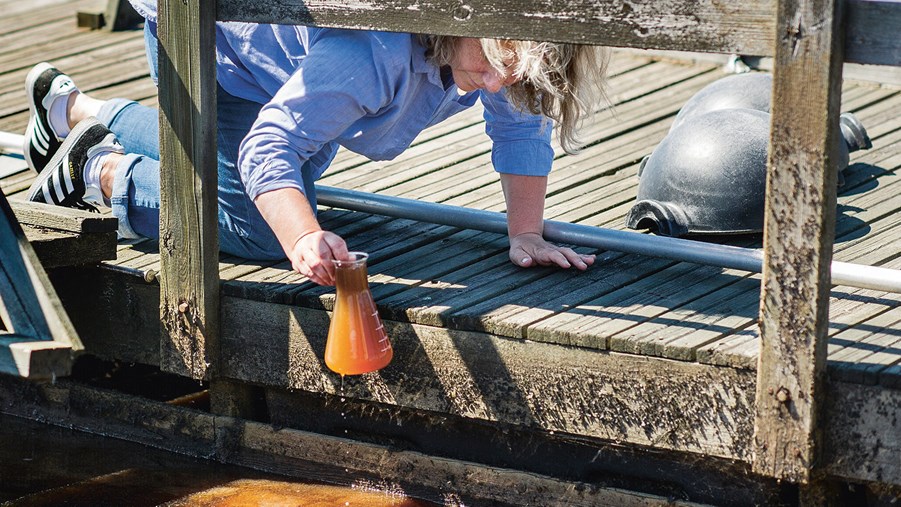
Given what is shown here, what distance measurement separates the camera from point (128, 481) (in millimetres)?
4055

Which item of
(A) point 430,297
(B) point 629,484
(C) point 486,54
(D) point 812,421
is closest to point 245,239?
(A) point 430,297

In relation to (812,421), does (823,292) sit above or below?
above

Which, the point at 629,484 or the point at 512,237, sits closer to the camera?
the point at 629,484

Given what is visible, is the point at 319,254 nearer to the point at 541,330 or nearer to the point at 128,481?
the point at 541,330

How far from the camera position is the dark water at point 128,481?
382 centimetres

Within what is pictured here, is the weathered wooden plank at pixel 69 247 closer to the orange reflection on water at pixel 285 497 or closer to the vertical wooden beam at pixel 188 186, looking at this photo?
the vertical wooden beam at pixel 188 186

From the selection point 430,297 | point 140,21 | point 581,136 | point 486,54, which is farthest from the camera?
point 140,21

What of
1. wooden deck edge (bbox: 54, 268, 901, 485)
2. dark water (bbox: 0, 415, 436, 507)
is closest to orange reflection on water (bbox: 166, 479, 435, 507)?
dark water (bbox: 0, 415, 436, 507)

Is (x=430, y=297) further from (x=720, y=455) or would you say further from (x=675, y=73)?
(x=675, y=73)

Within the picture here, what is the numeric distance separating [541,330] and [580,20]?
803mm

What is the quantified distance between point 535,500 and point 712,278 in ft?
2.63

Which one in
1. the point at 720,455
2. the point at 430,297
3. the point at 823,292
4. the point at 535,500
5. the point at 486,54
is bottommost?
the point at 535,500

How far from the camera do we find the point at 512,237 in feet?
12.9

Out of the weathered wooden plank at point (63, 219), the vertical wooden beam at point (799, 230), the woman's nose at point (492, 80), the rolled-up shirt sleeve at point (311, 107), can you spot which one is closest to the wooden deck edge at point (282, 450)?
the vertical wooden beam at point (799, 230)
